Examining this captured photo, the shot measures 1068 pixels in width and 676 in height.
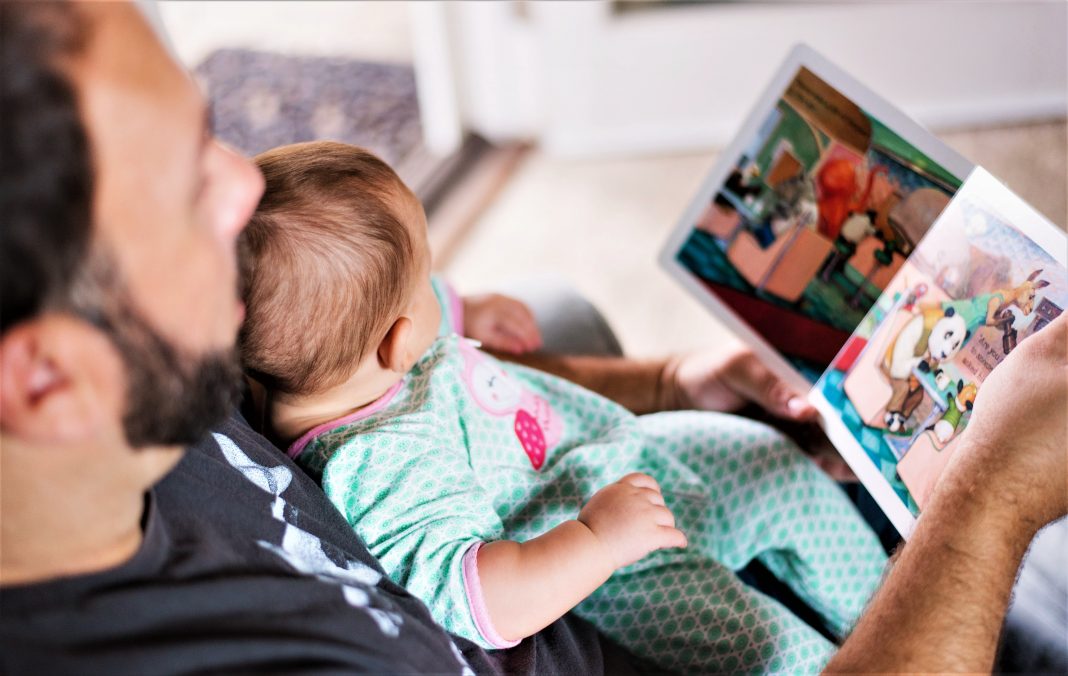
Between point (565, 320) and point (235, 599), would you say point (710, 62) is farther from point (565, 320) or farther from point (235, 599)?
point (235, 599)

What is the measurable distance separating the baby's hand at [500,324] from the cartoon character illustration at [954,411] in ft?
1.81

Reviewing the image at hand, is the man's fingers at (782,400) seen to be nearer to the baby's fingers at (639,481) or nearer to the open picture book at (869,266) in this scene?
the open picture book at (869,266)

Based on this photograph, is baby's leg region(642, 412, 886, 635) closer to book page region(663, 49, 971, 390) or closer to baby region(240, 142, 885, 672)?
baby region(240, 142, 885, 672)

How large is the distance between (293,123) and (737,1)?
1304mm

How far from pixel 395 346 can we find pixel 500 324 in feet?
1.10

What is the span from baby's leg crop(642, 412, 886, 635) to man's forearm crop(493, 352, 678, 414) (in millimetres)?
162

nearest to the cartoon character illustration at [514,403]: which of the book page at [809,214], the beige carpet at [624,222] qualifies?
the book page at [809,214]

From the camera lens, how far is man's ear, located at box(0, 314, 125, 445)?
20.2 inches

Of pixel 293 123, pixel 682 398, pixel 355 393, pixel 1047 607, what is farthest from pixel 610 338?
pixel 293 123

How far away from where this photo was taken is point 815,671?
961mm

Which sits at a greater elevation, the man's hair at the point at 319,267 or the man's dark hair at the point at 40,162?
the man's dark hair at the point at 40,162

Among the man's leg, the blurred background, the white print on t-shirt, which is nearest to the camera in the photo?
the white print on t-shirt

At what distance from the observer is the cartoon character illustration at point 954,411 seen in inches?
34.5

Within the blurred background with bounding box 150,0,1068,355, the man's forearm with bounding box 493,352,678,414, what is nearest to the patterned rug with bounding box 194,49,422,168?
the blurred background with bounding box 150,0,1068,355
